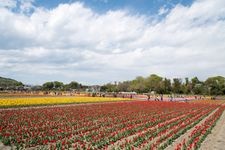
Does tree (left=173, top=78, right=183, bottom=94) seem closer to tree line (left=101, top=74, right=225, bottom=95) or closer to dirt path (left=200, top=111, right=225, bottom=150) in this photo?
tree line (left=101, top=74, right=225, bottom=95)

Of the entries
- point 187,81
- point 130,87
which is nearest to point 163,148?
point 187,81

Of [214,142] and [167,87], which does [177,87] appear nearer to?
[167,87]

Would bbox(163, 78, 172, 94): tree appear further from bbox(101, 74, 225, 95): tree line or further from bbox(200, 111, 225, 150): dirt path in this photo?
bbox(200, 111, 225, 150): dirt path

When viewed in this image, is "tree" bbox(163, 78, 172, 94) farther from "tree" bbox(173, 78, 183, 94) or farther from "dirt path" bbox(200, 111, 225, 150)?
"dirt path" bbox(200, 111, 225, 150)

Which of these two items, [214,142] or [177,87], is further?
[177,87]

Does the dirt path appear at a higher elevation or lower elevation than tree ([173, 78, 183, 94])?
lower

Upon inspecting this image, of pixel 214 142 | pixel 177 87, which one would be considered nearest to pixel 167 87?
pixel 177 87

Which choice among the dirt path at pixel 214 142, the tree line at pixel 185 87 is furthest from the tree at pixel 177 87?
the dirt path at pixel 214 142

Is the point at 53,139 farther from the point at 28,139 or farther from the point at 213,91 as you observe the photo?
the point at 213,91

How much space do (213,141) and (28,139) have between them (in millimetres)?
10942

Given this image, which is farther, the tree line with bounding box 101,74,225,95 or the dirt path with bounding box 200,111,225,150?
the tree line with bounding box 101,74,225,95

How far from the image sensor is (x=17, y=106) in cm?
3638

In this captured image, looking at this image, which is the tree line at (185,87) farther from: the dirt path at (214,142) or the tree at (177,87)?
the dirt path at (214,142)

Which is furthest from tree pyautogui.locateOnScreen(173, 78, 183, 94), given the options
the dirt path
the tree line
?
the dirt path
